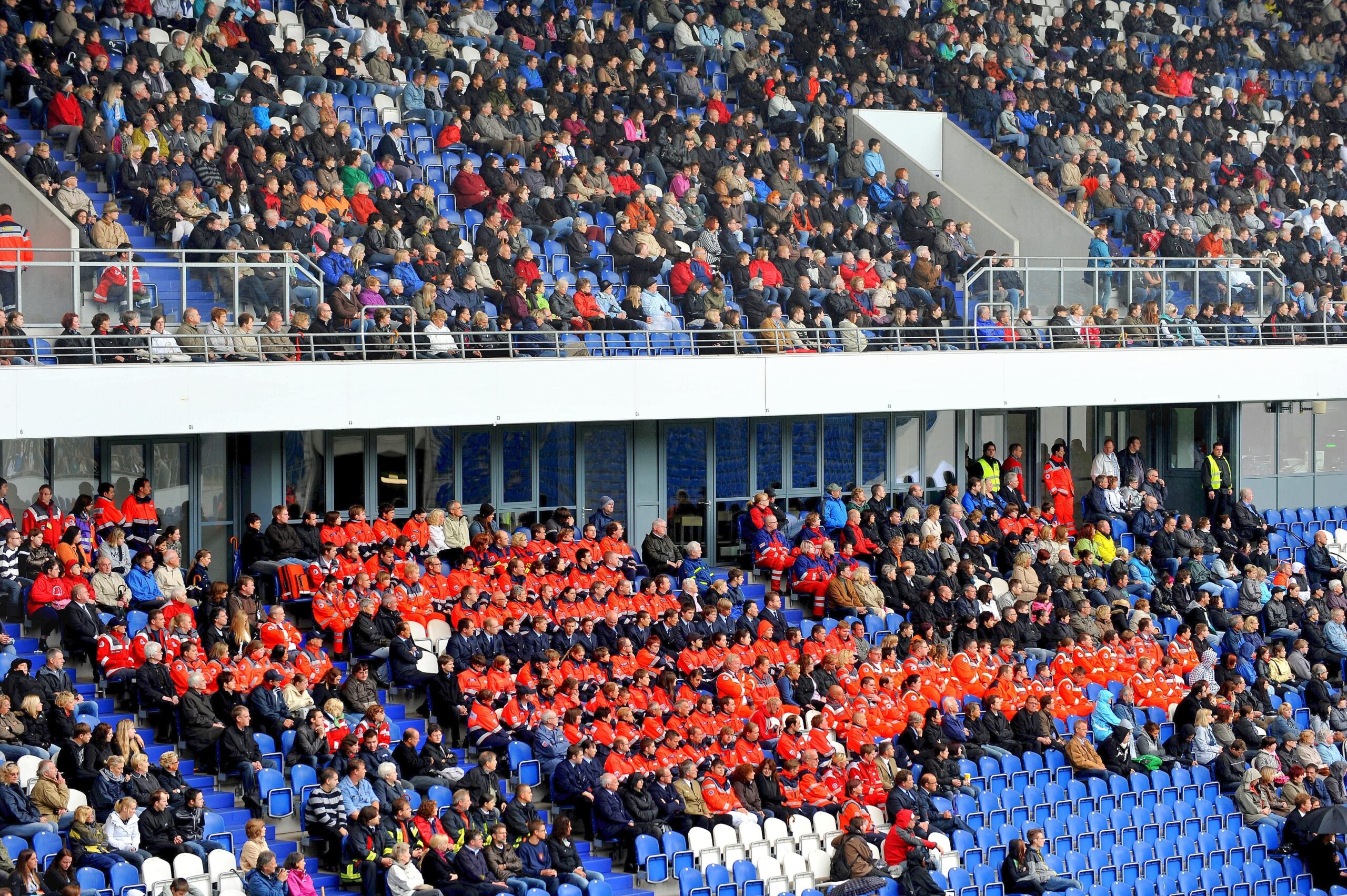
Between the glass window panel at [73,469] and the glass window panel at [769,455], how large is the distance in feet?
22.0

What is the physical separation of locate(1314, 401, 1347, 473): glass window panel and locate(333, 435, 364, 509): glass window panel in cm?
1166

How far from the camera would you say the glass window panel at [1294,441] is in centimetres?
2280

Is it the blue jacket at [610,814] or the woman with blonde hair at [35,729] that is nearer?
the woman with blonde hair at [35,729]

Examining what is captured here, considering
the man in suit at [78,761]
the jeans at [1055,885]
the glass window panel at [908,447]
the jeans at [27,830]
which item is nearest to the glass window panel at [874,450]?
the glass window panel at [908,447]

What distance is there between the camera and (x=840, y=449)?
20516mm

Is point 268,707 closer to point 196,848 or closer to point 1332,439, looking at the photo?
point 196,848

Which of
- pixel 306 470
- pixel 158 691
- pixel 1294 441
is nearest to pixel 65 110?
pixel 306 470

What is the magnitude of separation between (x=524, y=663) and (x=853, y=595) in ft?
12.3

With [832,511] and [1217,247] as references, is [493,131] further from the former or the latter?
[1217,247]

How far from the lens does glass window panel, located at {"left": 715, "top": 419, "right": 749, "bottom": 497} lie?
64.6 ft

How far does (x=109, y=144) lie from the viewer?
18516 millimetres

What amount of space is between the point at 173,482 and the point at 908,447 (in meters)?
7.99

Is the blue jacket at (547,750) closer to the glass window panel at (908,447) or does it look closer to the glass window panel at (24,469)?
the glass window panel at (24,469)

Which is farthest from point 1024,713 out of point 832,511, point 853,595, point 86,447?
point 86,447
